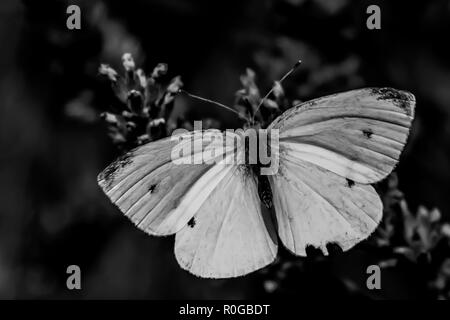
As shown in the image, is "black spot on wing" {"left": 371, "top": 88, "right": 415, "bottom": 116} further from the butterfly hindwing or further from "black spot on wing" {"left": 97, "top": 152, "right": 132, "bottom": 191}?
"black spot on wing" {"left": 97, "top": 152, "right": 132, "bottom": 191}

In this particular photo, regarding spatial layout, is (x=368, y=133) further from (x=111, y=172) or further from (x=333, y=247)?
(x=111, y=172)

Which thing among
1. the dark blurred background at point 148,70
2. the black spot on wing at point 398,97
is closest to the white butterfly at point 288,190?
the black spot on wing at point 398,97

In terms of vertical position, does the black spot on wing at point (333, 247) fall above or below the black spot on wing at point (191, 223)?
below

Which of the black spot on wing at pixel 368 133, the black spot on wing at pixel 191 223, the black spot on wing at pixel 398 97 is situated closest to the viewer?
the black spot on wing at pixel 398 97

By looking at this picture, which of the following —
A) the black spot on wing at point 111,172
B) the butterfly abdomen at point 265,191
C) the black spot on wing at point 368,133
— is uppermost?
the black spot on wing at point 368,133

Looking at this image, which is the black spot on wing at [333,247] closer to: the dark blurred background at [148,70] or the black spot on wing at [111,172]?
the black spot on wing at [111,172]

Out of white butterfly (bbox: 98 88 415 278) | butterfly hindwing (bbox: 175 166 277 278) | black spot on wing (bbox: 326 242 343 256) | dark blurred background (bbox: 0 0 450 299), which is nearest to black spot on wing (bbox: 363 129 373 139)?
white butterfly (bbox: 98 88 415 278)

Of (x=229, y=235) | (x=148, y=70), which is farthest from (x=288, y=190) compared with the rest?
(x=148, y=70)
